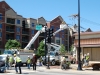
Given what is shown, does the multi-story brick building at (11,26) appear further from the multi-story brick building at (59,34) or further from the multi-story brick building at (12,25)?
the multi-story brick building at (59,34)

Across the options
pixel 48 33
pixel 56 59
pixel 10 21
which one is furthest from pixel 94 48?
pixel 10 21

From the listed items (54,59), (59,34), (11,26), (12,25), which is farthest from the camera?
(59,34)

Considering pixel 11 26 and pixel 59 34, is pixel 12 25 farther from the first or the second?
pixel 59 34

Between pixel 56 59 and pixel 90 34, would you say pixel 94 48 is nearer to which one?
pixel 90 34

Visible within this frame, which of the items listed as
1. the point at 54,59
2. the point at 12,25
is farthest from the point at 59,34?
the point at 54,59

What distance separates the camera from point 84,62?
2869 centimetres

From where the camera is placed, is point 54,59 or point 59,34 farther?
point 59,34

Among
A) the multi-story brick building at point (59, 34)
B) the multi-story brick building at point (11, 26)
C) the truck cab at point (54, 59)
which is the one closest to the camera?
the truck cab at point (54, 59)

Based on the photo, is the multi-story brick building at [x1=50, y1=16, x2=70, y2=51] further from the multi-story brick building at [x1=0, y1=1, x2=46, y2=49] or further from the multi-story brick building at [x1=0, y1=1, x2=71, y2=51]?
the multi-story brick building at [x1=0, y1=1, x2=46, y2=49]

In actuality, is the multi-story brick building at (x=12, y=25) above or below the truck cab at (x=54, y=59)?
above

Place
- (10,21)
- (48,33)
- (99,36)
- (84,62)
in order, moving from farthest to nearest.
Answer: (10,21), (99,36), (84,62), (48,33)

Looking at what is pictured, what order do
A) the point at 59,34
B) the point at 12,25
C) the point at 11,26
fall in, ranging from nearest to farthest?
the point at 12,25 → the point at 11,26 → the point at 59,34

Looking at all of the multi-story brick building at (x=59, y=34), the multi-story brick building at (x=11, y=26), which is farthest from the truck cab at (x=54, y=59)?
the multi-story brick building at (x=59, y=34)

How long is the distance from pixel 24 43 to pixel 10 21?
912cm
